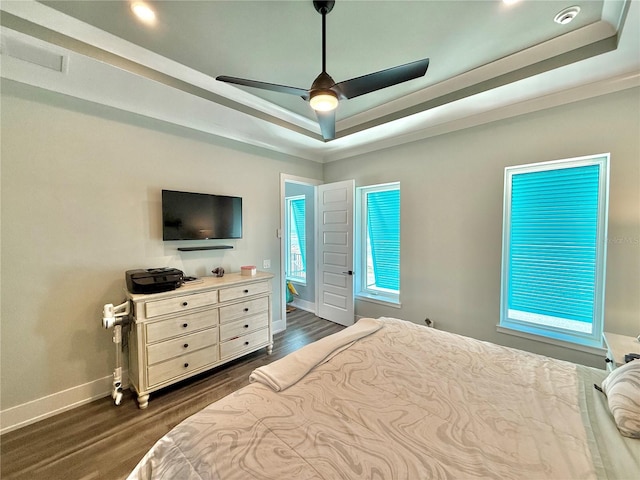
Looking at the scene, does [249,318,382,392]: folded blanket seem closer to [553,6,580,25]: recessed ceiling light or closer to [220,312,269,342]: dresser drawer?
[220,312,269,342]: dresser drawer

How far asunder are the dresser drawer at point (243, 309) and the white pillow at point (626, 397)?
270 cm

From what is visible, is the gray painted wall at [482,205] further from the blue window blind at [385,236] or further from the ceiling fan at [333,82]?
the ceiling fan at [333,82]

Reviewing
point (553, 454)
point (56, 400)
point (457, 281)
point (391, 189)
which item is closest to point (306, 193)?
point (391, 189)

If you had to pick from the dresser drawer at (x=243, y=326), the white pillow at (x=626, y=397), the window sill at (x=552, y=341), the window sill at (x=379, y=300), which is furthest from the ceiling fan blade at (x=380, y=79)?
the window sill at (x=379, y=300)

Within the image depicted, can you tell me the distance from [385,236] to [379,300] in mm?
933

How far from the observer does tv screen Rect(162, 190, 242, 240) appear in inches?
101

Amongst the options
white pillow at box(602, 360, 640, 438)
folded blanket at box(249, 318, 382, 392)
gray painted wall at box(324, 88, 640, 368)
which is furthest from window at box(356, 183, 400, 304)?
white pillow at box(602, 360, 640, 438)

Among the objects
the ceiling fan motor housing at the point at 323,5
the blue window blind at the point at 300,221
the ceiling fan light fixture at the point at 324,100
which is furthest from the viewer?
the blue window blind at the point at 300,221

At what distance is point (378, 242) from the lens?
3.76 m

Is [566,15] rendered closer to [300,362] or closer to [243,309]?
[300,362]

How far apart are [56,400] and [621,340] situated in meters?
4.40

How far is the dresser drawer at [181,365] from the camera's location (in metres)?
2.15

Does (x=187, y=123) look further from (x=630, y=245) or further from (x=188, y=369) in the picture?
(x=630, y=245)

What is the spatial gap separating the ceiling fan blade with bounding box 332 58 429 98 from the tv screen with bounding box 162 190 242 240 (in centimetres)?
192
